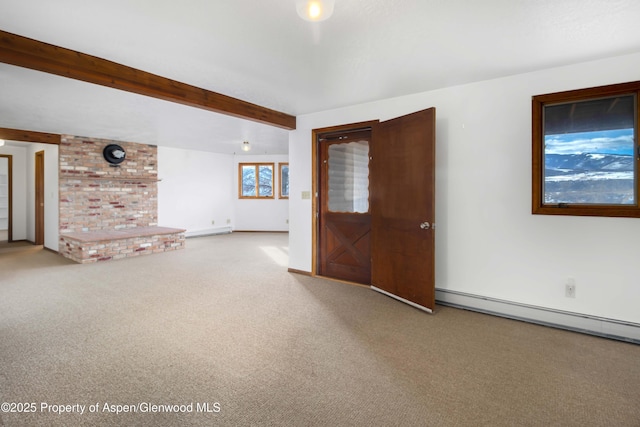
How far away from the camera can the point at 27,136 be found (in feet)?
18.5

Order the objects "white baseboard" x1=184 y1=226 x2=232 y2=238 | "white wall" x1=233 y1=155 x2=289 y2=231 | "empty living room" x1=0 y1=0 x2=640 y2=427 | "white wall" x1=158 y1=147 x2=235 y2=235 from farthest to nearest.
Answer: "white wall" x1=233 y1=155 x2=289 y2=231 < "white baseboard" x1=184 y1=226 x2=232 y2=238 < "white wall" x1=158 y1=147 x2=235 y2=235 < "empty living room" x1=0 y1=0 x2=640 y2=427

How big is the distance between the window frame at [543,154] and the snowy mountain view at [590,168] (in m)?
0.04

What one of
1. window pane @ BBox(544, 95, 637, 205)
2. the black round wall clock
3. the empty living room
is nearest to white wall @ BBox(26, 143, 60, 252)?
the black round wall clock

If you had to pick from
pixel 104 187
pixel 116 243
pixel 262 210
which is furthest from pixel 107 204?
pixel 262 210

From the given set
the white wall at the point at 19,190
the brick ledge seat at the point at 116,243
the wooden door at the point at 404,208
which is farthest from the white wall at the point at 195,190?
the wooden door at the point at 404,208

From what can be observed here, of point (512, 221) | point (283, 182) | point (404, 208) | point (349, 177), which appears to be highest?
point (283, 182)

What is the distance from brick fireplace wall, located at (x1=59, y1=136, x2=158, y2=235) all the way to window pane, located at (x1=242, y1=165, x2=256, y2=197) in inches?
107

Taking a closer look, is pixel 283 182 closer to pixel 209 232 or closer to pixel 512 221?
pixel 209 232

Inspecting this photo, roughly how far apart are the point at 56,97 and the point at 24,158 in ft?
18.3

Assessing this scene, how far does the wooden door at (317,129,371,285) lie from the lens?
4145 millimetres

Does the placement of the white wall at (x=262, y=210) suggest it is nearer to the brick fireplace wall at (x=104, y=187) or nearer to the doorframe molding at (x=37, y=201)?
the brick fireplace wall at (x=104, y=187)

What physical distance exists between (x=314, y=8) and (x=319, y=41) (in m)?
0.59

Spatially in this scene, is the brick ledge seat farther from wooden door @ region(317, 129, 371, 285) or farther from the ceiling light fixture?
the ceiling light fixture

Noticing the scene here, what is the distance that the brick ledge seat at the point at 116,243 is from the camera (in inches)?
216
